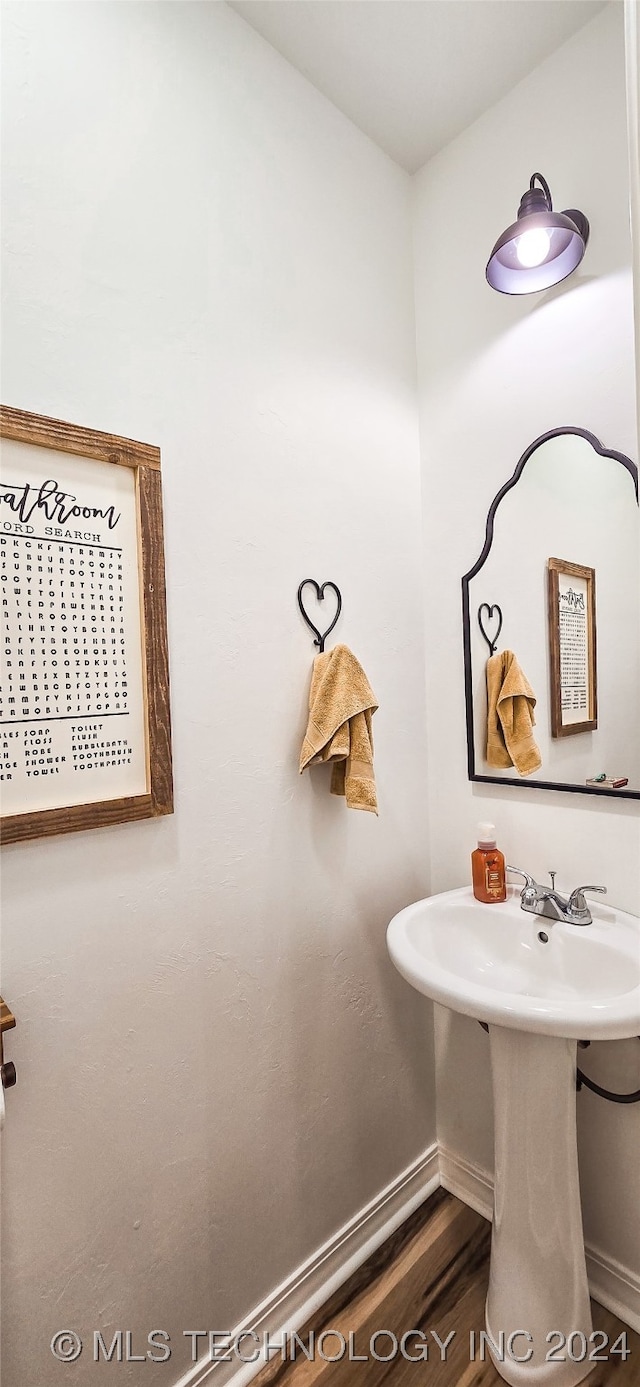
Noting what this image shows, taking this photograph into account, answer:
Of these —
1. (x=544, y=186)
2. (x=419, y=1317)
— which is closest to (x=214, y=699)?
(x=544, y=186)

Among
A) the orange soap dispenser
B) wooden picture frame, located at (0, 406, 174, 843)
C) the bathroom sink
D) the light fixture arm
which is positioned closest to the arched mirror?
the orange soap dispenser

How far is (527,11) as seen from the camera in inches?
50.3

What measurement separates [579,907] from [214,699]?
86 centimetres

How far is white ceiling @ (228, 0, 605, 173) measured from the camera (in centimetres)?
127

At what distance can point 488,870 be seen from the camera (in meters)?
1.44

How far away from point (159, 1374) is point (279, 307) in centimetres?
199

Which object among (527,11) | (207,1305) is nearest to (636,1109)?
(207,1305)

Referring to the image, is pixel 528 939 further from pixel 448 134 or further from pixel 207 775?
pixel 448 134

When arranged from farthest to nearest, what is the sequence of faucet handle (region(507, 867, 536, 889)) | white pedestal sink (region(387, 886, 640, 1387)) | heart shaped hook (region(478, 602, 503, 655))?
heart shaped hook (region(478, 602, 503, 655)) → faucet handle (region(507, 867, 536, 889)) → white pedestal sink (region(387, 886, 640, 1387))

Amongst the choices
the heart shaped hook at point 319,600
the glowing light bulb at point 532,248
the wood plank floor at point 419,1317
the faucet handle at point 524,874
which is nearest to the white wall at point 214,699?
the heart shaped hook at point 319,600

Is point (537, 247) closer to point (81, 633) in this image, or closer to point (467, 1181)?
point (81, 633)

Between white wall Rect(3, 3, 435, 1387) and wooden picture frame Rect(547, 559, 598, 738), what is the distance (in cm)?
38

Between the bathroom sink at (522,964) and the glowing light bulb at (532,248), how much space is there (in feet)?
4.44

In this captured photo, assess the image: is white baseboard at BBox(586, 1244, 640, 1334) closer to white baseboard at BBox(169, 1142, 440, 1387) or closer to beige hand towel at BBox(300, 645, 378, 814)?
white baseboard at BBox(169, 1142, 440, 1387)
